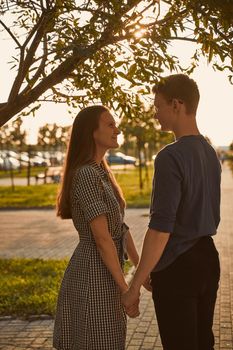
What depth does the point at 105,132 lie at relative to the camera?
10.4 feet

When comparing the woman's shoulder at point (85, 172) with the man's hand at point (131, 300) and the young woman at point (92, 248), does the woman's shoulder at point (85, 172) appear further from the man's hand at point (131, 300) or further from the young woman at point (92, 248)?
the man's hand at point (131, 300)

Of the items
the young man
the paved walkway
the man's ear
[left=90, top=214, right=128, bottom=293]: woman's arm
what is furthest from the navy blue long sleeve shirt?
the paved walkway

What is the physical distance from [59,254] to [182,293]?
7.92 m

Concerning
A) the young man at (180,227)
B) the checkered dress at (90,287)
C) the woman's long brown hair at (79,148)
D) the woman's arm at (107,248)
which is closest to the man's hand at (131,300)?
the young man at (180,227)

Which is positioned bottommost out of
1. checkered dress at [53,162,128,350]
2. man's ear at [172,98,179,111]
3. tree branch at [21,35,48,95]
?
checkered dress at [53,162,128,350]

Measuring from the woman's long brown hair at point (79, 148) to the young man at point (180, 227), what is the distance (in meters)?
0.50

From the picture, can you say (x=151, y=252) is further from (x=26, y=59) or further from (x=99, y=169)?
(x=26, y=59)

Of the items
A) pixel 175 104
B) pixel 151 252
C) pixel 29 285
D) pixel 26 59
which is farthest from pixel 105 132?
pixel 29 285

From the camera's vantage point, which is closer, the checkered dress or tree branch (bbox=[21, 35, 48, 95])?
the checkered dress

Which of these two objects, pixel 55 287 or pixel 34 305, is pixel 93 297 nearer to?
pixel 34 305

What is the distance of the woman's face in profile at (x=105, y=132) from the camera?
10.3ft

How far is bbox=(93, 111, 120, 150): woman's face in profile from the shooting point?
3.15 m

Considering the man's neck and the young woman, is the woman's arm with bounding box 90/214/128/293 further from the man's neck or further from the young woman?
the man's neck

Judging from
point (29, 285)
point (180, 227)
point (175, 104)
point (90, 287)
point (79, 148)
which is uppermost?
point (175, 104)
